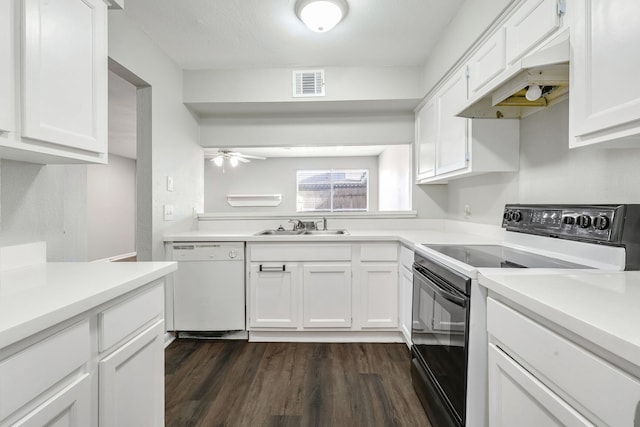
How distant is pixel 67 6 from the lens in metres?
1.03

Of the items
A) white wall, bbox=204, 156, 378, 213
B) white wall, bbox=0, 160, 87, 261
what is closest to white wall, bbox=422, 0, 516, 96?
white wall, bbox=0, 160, 87, 261

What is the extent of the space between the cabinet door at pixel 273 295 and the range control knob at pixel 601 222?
1.77 meters

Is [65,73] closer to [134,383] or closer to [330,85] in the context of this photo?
[134,383]

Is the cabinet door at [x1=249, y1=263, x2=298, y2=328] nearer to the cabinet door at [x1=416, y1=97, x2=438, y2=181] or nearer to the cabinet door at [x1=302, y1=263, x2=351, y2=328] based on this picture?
the cabinet door at [x1=302, y1=263, x2=351, y2=328]

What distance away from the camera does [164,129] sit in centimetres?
230

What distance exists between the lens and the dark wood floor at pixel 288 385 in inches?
58.8

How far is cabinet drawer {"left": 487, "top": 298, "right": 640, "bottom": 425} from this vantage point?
50 centimetres

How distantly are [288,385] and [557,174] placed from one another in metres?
1.92

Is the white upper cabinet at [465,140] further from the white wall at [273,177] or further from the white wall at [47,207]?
the white wall at [273,177]

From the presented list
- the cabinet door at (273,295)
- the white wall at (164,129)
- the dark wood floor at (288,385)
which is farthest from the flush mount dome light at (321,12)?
the dark wood floor at (288,385)

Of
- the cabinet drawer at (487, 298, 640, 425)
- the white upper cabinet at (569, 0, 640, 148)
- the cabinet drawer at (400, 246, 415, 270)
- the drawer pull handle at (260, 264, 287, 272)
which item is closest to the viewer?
the cabinet drawer at (487, 298, 640, 425)

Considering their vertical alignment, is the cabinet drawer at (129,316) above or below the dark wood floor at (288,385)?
above

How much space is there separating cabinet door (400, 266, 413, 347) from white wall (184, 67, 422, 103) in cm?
157

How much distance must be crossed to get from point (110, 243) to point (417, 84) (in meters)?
6.75
